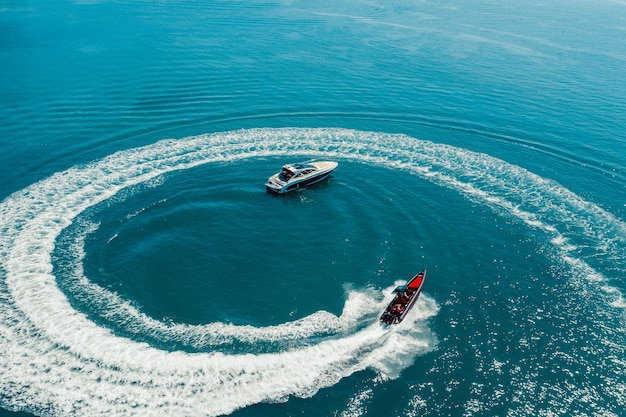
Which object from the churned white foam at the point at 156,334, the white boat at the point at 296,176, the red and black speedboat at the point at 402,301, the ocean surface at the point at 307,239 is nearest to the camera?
the churned white foam at the point at 156,334

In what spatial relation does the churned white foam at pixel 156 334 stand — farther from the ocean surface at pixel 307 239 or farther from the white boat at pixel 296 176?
the white boat at pixel 296 176

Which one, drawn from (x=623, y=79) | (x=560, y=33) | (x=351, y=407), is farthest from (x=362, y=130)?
(x=560, y=33)

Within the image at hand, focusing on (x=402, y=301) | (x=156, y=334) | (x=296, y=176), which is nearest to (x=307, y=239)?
(x=296, y=176)

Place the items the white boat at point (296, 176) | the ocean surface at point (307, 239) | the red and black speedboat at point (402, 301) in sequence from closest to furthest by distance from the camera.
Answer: the ocean surface at point (307, 239) → the red and black speedboat at point (402, 301) → the white boat at point (296, 176)

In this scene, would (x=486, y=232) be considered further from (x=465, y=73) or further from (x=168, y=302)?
(x=465, y=73)

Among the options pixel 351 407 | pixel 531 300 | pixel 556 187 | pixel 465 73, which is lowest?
pixel 351 407

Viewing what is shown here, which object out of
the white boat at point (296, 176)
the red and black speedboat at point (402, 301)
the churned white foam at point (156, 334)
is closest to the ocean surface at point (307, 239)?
the churned white foam at point (156, 334)

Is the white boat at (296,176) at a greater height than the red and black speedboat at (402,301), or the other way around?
the white boat at (296,176)
